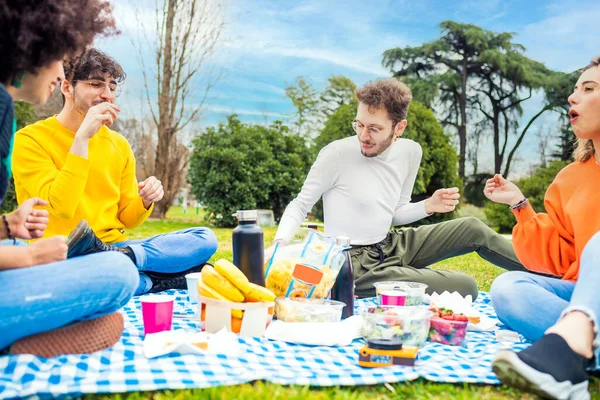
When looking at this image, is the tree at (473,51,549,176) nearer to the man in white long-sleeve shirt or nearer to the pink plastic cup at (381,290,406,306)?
the man in white long-sleeve shirt

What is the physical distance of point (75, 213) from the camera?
3.05 metres

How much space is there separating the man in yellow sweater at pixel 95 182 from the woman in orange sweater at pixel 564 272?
6.00ft

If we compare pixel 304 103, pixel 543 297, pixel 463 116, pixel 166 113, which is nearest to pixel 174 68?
pixel 166 113

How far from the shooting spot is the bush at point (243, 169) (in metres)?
10.4

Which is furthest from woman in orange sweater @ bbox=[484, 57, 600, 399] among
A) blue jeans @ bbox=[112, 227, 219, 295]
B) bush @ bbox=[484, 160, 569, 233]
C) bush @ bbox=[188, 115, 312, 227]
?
bush @ bbox=[484, 160, 569, 233]

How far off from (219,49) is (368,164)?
435 inches

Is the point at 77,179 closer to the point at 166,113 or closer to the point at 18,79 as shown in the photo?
the point at 18,79

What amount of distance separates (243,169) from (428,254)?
23.5 feet

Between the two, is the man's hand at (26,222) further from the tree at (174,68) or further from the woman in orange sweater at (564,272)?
the tree at (174,68)

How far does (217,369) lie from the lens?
195 cm

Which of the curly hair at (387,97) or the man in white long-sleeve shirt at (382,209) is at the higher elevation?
the curly hair at (387,97)

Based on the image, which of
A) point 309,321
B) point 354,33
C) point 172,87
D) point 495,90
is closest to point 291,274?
point 309,321

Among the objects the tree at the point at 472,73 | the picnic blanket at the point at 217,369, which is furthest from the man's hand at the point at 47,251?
the tree at the point at 472,73

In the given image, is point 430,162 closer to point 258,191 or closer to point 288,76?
point 258,191
